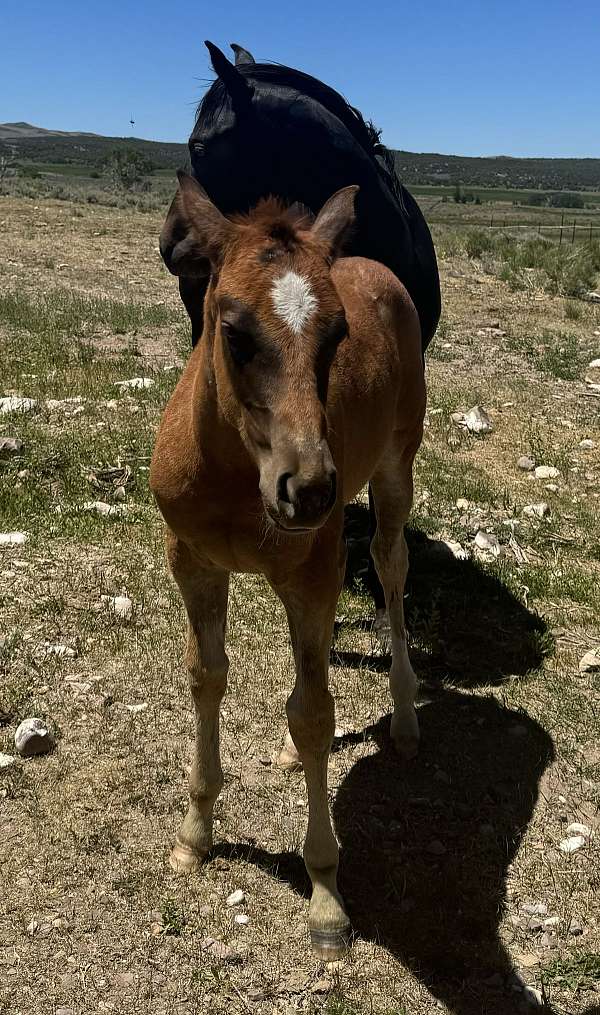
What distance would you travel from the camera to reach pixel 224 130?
429cm

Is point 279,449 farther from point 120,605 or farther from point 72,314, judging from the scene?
point 72,314

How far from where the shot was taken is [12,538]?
18.6 ft

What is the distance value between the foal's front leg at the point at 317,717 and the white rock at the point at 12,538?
2.94 meters

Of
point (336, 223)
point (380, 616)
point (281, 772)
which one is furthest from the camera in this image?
point (380, 616)

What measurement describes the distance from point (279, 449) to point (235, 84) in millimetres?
2644

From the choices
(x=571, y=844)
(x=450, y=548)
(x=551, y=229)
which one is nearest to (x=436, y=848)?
(x=571, y=844)

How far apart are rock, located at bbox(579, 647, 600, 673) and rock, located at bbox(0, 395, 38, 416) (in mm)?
4998

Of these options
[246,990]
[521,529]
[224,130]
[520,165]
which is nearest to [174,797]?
[246,990]

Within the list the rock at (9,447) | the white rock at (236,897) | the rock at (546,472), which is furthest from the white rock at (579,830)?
the rock at (9,447)

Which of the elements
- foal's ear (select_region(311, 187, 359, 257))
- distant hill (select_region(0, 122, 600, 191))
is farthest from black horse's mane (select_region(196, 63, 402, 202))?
distant hill (select_region(0, 122, 600, 191))

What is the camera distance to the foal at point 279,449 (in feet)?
7.91

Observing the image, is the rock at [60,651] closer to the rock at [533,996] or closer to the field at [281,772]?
the field at [281,772]

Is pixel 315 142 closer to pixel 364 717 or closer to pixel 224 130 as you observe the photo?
pixel 224 130

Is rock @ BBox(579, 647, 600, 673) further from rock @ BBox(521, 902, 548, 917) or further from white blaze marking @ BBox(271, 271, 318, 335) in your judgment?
white blaze marking @ BBox(271, 271, 318, 335)
